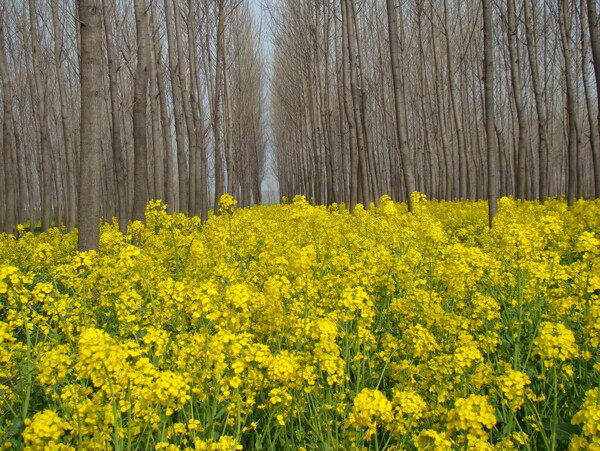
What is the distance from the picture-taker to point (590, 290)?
249 cm

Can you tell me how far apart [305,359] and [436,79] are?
46.2 ft

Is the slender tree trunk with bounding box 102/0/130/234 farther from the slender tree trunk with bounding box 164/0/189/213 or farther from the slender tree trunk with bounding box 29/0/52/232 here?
the slender tree trunk with bounding box 29/0/52/232

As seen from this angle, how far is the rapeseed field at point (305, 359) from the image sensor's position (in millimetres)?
1641

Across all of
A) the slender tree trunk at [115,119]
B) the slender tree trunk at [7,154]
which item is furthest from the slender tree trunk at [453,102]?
the slender tree trunk at [7,154]

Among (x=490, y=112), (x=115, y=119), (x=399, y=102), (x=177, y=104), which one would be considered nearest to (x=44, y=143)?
(x=177, y=104)

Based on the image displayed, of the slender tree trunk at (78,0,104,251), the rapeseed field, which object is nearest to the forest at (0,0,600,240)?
the slender tree trunk at (78,0,104,251)

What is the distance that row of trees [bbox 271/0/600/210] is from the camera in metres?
9.04

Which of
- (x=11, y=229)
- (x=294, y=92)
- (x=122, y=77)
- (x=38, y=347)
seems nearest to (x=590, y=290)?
(x=38, y=347)

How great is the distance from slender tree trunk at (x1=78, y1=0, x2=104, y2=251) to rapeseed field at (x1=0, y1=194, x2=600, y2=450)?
0.59m

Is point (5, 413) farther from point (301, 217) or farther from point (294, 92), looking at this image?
point (294, 92)

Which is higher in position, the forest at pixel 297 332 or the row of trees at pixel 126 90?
the row of trees at pixel 126 90

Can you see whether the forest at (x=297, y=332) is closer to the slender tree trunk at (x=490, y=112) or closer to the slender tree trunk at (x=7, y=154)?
the slender tree trunk at (x=490, y=112)

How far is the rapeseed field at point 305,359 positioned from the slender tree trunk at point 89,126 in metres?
0.59

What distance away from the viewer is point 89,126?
4203mm
